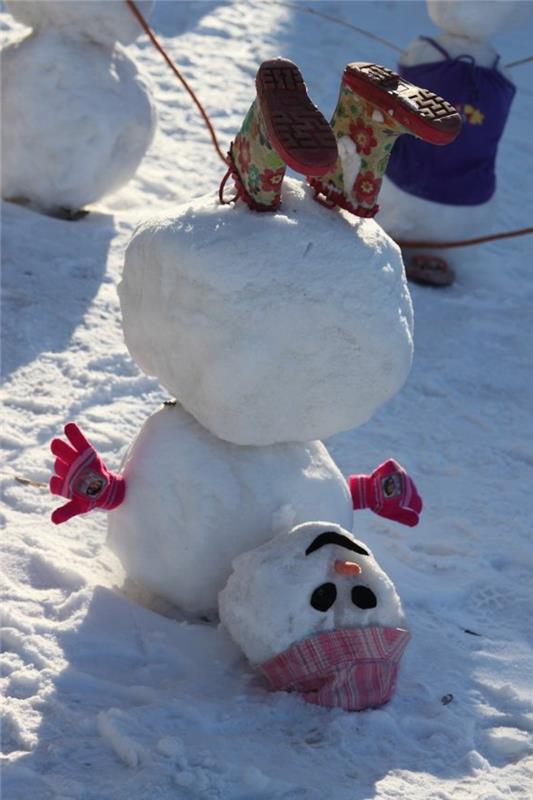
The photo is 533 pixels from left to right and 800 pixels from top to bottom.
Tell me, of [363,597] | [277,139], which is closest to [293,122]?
[277,139]

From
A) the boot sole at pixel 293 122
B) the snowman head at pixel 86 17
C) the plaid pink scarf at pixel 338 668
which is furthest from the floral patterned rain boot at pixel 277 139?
the snowman head at pixel 86 17

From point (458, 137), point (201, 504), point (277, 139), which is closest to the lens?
point (277, 139)

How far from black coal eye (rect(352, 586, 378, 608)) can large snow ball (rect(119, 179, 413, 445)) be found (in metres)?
0.26

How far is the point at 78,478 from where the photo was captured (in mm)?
2191

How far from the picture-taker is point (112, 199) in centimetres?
393

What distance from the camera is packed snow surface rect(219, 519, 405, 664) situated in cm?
205

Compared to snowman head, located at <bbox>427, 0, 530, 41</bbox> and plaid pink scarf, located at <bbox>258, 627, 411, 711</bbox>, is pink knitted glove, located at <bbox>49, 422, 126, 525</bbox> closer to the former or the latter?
plaid pink scarf, located at <bbox>258, 627, 411, 711</bbox>

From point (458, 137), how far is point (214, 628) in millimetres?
1908

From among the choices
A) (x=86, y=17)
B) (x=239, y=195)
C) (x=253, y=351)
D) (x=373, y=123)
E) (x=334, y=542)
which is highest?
(x=373, y=123)

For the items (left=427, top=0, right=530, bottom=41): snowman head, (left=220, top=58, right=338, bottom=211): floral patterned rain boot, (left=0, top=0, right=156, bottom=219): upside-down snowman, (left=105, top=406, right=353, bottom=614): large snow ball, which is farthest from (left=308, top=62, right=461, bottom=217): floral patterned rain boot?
(left=427, top=0, right=530, bottom=41): snowman head

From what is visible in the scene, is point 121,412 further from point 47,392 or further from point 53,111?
point 53,111

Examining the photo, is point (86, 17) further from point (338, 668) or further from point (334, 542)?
point (338, 668)

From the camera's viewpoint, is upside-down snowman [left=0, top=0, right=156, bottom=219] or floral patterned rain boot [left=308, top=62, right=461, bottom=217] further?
upside-down snowman [left=0, top=0, right=156, bottom=219]

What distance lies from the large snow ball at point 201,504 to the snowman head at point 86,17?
5.66ft
